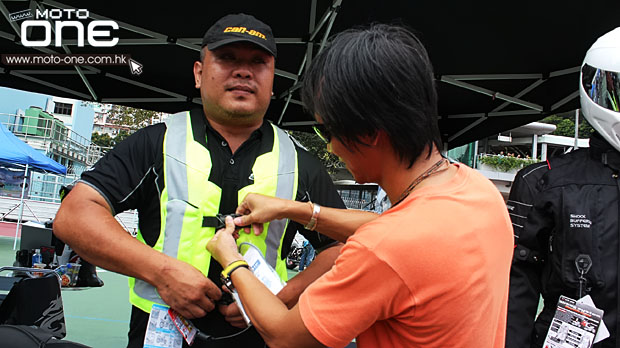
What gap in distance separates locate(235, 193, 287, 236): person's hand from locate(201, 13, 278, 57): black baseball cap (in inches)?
20.7

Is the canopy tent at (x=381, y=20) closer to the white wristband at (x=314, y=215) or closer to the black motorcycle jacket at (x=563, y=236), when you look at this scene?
the black motorcycle jacket at (x=563, y=236)

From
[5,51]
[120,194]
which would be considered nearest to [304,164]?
[120,194]

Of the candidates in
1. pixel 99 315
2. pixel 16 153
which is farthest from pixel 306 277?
pixel 16 153

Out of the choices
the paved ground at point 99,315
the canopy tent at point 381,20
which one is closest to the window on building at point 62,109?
the paved ground at point 99,315

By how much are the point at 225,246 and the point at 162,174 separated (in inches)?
15.1

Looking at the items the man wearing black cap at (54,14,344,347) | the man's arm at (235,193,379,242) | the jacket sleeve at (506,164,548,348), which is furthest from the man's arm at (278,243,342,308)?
the jacket sleeve at (506,164,548,348)

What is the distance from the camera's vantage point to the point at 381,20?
4.05m

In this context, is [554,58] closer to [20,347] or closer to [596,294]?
[596,294]

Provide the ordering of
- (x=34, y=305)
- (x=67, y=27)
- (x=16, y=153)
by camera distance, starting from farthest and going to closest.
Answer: (x=16, y=153) < (x=67, y=27) < (x=34, y=305)

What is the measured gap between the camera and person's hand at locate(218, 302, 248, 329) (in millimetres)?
1436

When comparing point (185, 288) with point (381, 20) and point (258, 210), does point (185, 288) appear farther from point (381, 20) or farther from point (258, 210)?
point (381, 20)

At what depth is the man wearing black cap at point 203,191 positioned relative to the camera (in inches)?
54.7

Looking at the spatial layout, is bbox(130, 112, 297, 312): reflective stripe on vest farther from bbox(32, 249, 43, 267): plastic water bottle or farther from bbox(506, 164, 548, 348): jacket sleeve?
bbox(32, 249, 43, 267): plastic water bottle

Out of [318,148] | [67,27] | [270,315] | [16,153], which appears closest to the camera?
[270,315]
